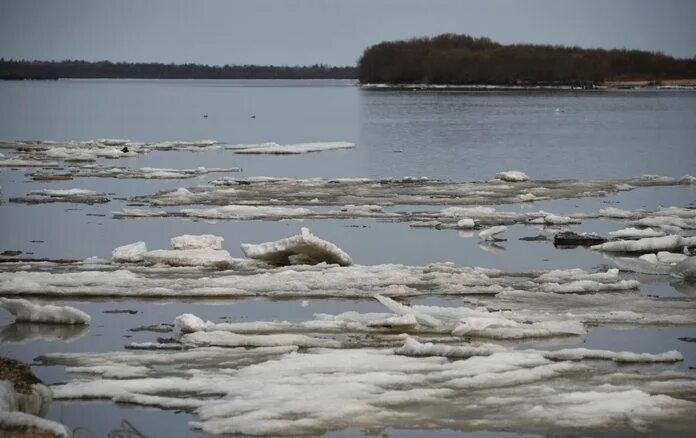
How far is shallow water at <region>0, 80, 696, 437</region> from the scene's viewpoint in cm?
920

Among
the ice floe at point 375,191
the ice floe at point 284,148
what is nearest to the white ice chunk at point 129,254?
the ice floe at point 375,191

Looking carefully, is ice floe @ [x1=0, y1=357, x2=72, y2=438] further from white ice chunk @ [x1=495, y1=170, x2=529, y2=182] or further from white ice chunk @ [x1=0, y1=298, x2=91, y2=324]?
white ice chunk @ [x1=495, y1=170, x2=529, y2=182]

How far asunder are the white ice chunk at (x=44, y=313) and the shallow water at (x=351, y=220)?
13cm

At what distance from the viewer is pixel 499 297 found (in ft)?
35.4

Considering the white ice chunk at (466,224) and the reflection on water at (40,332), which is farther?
the white ice chunk at (466,224)

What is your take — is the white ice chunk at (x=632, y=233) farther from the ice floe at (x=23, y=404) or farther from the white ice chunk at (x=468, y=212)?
the ice floe at (x=23, y=404)

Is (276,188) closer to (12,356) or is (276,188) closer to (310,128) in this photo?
(12,356)

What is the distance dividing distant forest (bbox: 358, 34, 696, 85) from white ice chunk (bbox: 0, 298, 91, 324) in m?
112

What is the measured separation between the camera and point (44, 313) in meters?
9.69

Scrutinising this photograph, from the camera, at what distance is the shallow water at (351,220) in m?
9.20

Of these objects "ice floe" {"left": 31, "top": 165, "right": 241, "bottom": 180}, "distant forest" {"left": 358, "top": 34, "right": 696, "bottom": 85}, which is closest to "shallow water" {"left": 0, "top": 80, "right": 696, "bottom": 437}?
"ice floe" {"left": 31, "top": 165, "right": 241, "bottom": 180}

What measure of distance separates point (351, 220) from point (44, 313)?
7.08 m

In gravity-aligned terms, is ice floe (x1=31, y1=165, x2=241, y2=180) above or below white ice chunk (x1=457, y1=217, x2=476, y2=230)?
below

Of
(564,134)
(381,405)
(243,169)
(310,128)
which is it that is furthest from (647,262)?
(310,128)
